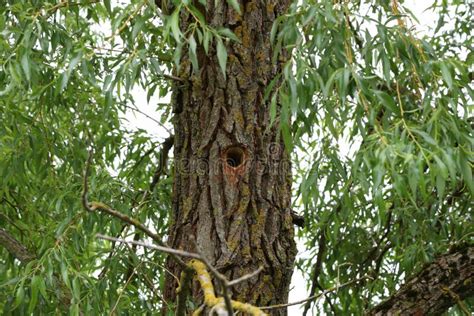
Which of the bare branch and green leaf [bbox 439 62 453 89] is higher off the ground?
green leaf [bbox 439 62 453 89]

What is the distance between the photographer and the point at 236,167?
316cm

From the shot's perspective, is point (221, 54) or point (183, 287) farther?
point (221, 54)

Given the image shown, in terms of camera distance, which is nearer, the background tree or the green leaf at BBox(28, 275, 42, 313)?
the background tree

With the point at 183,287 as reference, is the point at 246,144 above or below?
above

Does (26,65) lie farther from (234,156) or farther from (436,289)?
(436,289)

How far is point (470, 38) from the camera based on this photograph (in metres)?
4.28

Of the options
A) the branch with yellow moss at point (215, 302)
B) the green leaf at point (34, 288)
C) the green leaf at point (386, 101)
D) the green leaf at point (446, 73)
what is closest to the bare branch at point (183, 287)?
the branch with yellow moss at point (215, 302)

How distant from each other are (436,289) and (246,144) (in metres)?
0.74

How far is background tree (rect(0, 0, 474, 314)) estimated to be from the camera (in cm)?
279

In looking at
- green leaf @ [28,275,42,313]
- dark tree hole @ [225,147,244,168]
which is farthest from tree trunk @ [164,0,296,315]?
green leaf @ [28,275,42,313]

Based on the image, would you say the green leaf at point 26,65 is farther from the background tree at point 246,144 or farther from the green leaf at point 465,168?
the green leaf at point 465,168

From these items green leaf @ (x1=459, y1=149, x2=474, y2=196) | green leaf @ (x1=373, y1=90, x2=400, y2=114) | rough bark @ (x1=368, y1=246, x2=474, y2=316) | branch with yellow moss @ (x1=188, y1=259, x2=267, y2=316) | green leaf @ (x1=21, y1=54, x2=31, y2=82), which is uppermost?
green leaf @ (x1=21, y1=54, x2=31, y2=82)

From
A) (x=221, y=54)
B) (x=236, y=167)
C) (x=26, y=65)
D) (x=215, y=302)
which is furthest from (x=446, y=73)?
(x=26, y=65)

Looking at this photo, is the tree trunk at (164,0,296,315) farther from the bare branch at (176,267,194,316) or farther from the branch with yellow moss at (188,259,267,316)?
the bare branch at (176,267,194,316)
